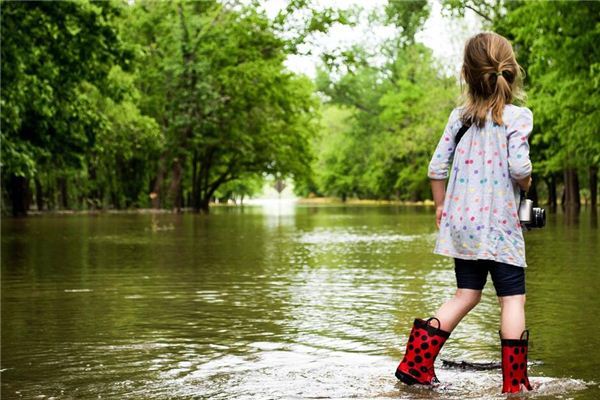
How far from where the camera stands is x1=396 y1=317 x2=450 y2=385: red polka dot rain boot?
5.34m

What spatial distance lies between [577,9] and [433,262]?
1519cm

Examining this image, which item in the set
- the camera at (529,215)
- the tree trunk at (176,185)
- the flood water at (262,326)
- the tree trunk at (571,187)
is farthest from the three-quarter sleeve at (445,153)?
the tree trunk at (571,187)

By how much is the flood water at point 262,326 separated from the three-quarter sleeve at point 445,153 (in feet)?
3.57

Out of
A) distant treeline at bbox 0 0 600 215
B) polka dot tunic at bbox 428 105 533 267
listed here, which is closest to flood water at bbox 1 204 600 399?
polka dot tunic at bbox 428 105 533 267

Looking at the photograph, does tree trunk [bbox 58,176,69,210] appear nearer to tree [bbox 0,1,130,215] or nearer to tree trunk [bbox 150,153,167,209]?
tree trunk [bbox 150,153,167,209]

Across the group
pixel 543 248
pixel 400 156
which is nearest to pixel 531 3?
pixel 543 248

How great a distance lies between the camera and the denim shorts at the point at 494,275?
524 cm

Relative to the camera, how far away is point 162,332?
25.0 feet

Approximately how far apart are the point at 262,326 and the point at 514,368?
10.1 feet

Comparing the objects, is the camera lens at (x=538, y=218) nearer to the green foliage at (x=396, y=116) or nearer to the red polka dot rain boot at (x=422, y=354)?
the red polka dot rain boot at (x=422, y=354)

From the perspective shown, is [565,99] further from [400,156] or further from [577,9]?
[400,156]

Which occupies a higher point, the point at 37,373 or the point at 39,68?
the point at 39,68

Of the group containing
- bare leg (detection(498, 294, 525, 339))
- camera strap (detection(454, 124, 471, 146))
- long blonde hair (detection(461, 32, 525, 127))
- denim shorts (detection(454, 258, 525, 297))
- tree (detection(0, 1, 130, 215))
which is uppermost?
tree (detection(0, 1, 130, 215))

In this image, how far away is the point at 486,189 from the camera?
5.32 m
